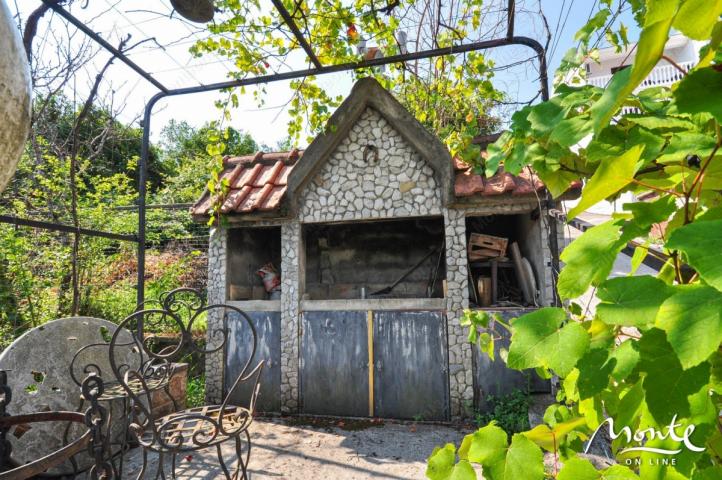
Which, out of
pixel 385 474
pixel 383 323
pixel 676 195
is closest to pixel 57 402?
pixel 385 474

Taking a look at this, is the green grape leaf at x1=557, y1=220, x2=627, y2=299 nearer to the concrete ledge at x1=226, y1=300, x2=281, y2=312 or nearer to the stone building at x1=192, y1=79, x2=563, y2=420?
the stone building at x1=192, y1=79, x2=563, y2=420

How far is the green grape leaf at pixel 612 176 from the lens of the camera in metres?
0.50

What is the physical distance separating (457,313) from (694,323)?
209 inches

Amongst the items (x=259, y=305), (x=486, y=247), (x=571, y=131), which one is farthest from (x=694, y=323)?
(x=259, y=305)

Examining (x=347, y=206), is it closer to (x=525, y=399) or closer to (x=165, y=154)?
(x=525, y=399)

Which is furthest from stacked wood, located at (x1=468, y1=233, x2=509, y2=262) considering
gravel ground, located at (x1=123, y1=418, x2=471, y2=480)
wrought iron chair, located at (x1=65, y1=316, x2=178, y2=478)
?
wrought iron chair, located at (x1=65, y1=316, x2=178, y2=478)

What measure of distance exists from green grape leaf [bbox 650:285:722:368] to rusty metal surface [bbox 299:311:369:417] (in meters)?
5.50

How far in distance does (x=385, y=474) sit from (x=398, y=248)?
3.96m

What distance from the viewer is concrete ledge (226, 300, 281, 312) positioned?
6078mm

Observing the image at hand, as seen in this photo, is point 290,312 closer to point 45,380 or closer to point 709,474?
point 45,380

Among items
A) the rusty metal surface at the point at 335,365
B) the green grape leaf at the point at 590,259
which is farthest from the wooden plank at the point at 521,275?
the green grape leaf at the point at 590,259

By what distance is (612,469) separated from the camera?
556mm

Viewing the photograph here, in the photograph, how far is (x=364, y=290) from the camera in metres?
6.66

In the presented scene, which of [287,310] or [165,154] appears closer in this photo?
[287,310]
